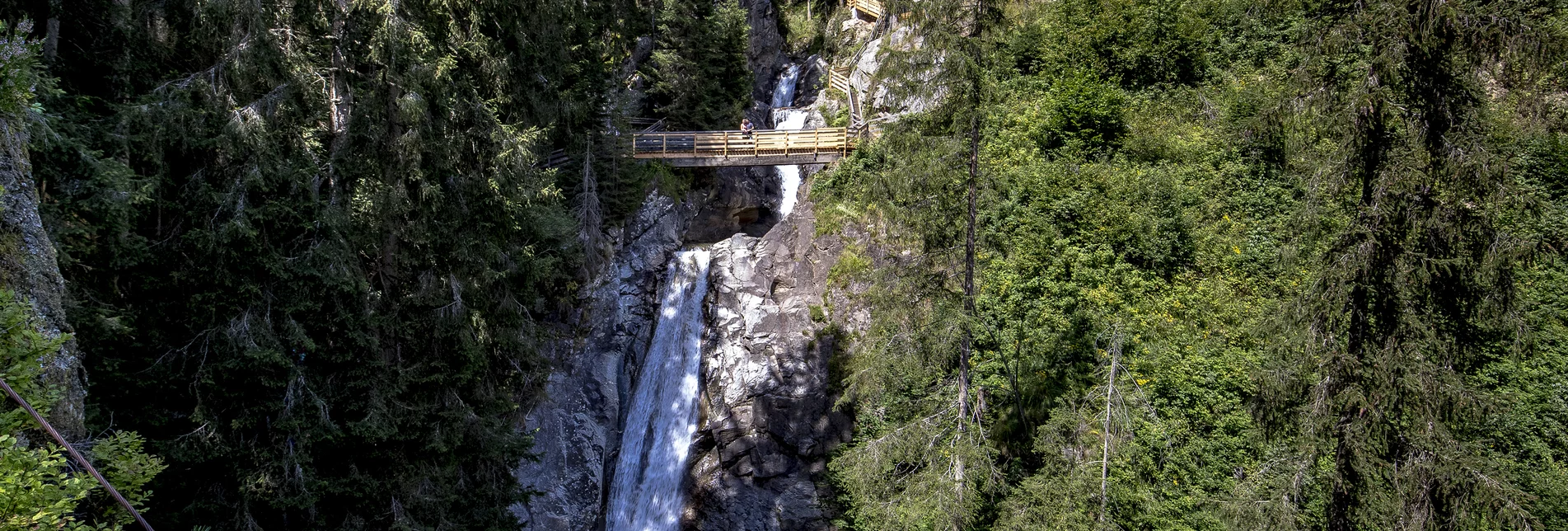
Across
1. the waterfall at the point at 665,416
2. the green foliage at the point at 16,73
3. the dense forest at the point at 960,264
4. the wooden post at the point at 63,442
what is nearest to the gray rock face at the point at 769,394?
the waterfall at the point at 665,416

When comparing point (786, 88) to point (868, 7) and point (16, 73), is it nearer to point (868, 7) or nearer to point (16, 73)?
point (868, 7)

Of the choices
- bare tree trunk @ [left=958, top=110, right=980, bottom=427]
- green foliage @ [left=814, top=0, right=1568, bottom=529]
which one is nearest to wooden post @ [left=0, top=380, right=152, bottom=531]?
green foliage @ [left=814, top=0, right=1568, bottom=529]

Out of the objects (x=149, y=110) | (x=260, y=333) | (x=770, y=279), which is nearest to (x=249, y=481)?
(x=260, y=333)

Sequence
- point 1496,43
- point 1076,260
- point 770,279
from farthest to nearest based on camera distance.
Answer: point 770,279 → point 1076,260 → point 1496,43

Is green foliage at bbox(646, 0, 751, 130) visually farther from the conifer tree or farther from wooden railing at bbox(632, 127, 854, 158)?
the conifer tree

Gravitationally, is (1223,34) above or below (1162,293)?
above

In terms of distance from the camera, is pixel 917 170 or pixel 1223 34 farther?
pixel 1223 34

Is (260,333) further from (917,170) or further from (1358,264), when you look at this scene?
(1358,264)
